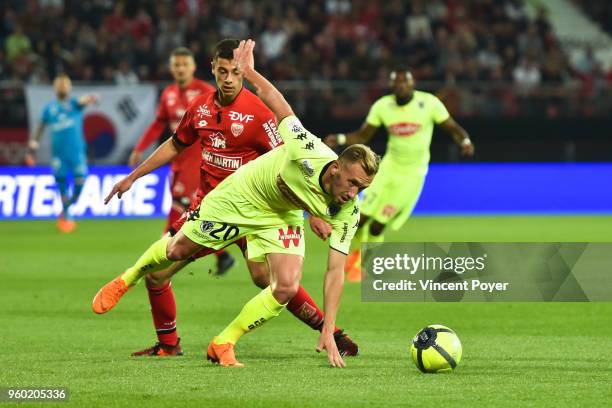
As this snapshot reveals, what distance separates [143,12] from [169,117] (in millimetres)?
12411

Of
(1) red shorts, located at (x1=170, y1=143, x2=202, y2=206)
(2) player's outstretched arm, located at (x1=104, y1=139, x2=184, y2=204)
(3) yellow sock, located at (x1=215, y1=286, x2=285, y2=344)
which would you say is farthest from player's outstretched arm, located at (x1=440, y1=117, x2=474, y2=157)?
(3) yellow sock, located at (x1=215, y1=286, x2=285, y2=344)

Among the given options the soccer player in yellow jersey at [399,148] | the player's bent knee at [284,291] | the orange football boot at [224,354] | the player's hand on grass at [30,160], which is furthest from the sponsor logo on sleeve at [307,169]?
the player's hand on grass at [30,160]

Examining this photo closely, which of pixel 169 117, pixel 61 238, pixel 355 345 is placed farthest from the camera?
pixel 61 238

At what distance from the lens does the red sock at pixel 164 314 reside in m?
8.84

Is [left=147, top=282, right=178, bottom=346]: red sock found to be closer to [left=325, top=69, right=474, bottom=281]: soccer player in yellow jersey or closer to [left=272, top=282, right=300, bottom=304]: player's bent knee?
[left=272, top=282, right=300, bottom=304]: player's bent knee

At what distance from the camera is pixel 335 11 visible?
27.3 metres

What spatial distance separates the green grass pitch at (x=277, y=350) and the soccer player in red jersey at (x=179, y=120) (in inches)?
38.9

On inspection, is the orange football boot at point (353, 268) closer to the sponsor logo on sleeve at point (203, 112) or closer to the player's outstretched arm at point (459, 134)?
the player's outstretched arm at point (459, 134)

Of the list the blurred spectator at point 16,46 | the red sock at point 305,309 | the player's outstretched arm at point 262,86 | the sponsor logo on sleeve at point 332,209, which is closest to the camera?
the sponsor logo on sleeve at point 332,209

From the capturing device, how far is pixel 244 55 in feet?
27.9

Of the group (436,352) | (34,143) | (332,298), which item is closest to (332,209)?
(332,298)

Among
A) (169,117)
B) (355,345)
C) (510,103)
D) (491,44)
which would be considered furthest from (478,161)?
(355,345)

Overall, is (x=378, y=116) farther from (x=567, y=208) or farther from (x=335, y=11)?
(x=335, y=11)

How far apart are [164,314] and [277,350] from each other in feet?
2.89
